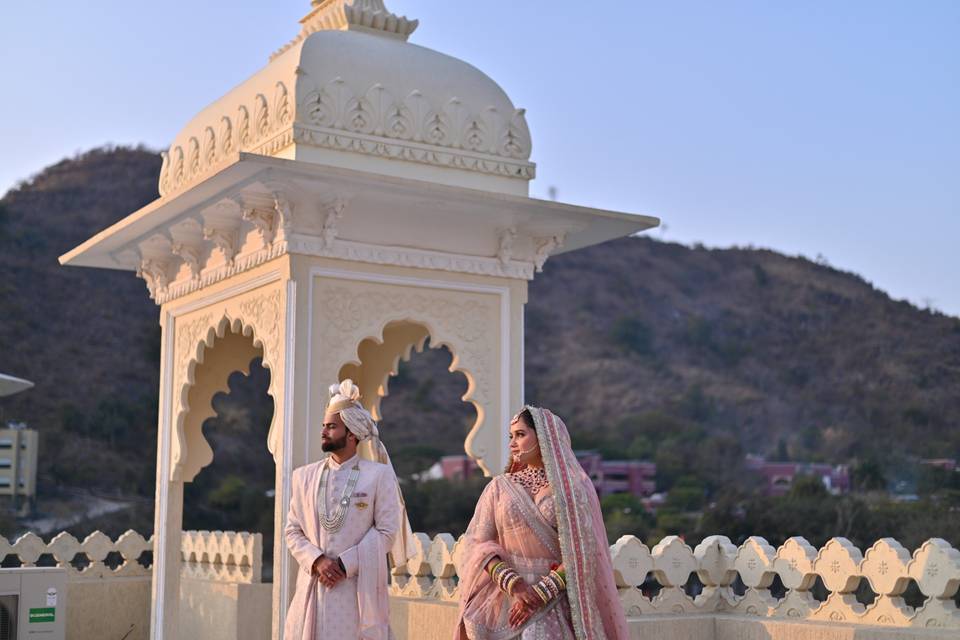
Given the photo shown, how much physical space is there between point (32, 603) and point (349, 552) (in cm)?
264

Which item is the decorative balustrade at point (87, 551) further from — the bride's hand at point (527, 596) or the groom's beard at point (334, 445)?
the bride's hand at point (527, 596)

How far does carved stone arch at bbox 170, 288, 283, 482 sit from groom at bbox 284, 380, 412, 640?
1.24 m

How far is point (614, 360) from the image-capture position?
136 ft

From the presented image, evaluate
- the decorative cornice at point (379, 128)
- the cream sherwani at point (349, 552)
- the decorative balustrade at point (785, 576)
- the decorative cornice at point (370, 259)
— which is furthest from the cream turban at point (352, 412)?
the decorative cornice at point (379, 128)

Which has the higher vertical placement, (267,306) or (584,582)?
(267,306)

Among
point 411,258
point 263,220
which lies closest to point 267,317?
point 263,220

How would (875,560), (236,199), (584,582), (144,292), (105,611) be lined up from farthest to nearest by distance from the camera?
1. (144,292)
2. (105,611)
3. (236,199)
4. (875,560)
5. (584,582)

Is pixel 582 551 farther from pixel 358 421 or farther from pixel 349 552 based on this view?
pixel 358 421

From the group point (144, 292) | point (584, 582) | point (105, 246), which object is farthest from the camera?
point (144, 292)

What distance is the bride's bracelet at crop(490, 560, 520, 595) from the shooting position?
4391 mm

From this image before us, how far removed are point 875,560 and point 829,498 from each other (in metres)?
23.9

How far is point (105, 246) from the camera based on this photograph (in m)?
7.98

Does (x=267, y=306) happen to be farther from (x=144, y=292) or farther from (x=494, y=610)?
(x=144, y=292)

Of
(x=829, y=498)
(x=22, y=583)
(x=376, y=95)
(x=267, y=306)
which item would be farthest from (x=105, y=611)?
(x=829, y=498)
